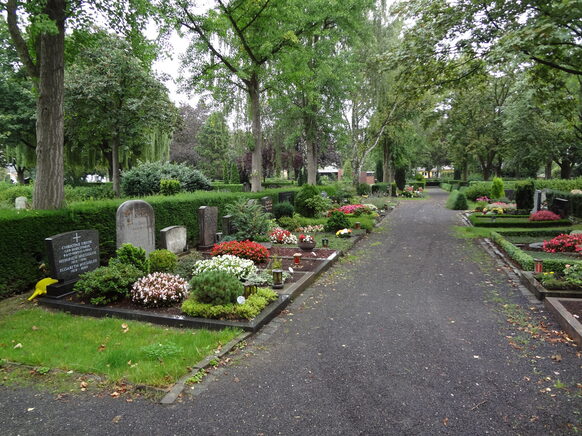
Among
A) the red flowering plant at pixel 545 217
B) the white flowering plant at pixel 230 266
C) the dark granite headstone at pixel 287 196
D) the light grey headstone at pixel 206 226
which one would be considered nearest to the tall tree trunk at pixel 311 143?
the dark granite headstone at pixel 287 196

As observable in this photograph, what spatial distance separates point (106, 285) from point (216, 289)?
2101mm

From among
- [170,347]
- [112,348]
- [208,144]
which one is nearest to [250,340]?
[170,347]

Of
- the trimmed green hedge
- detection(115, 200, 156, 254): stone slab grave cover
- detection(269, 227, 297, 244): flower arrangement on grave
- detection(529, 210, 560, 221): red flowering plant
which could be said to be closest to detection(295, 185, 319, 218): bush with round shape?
detection(269, 227, 297, 244): flower arrangement on grave

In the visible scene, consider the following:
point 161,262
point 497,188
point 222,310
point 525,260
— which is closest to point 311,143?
point 497,188

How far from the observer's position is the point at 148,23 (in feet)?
34.4

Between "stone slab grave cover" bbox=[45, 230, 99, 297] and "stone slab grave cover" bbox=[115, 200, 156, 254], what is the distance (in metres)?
0.86

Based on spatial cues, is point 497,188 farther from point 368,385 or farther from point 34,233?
point 34,233

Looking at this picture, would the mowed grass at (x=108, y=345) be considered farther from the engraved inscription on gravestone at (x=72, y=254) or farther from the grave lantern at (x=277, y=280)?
the grave lantern at (x=277, y=280)

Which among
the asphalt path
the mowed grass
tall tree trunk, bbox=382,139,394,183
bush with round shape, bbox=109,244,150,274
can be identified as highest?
tall tree trunk, bbox=382,139,394,183

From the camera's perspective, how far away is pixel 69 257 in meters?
7.28

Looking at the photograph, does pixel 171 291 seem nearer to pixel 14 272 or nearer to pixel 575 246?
pixel 14 272

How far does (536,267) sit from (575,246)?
3.05m

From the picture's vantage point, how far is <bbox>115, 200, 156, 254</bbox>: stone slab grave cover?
8672mm

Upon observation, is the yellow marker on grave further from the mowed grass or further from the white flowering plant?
the white flowering plant
